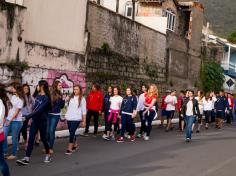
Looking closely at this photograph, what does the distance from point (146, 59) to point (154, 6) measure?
5766 millimetres

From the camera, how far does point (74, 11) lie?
62.2 ft

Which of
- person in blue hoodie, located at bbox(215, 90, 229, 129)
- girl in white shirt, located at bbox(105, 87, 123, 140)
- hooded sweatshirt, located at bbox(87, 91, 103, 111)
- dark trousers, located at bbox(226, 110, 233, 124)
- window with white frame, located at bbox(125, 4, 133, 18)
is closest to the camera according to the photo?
girl in white shirt, located at bbox(105, 87, 123, 140)

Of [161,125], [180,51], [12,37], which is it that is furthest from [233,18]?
[12,37]

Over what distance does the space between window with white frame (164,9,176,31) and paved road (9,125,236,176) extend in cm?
1426

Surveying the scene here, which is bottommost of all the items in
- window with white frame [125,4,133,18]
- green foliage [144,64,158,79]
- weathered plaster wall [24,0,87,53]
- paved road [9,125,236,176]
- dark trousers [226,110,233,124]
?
paved road [9,125,236,176]

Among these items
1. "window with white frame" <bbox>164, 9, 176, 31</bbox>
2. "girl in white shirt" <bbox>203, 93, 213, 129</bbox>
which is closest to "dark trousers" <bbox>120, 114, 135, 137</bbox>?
"girl in white shirt" <bbox>203, 93, 213, 129</bbox>

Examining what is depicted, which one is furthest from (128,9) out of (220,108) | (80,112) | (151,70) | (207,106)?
(80,112)

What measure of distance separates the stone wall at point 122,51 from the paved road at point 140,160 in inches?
204

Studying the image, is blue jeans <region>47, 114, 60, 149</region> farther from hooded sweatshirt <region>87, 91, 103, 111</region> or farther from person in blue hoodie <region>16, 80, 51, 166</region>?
hooded sweatshirt <region>87, 91, 103, 111</region>

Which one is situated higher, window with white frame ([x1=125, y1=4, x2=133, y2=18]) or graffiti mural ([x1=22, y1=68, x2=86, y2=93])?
window with white frame ([x1=125, y1=4, x2=133, y2=18])

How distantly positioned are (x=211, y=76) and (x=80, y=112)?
23721mm

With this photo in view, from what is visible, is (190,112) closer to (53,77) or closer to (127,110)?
(127,110)

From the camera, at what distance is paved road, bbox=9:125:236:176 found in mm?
10164

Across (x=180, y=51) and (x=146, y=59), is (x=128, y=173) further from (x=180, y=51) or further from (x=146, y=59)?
(x=180, y=51)
